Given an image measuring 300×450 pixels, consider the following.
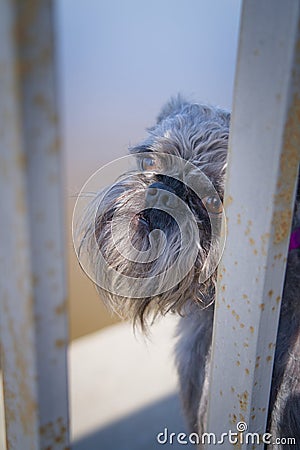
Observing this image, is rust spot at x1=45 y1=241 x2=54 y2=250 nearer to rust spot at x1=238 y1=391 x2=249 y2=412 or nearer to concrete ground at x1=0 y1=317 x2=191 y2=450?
rust spot at x1=238 y1=391 x2=249 y2=412

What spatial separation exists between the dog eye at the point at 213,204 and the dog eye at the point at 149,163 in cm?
20

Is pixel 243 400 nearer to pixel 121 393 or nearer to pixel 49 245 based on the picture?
pixel 49 245

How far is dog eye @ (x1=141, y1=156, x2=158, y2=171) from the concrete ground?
0.73 m

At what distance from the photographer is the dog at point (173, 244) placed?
1.01m

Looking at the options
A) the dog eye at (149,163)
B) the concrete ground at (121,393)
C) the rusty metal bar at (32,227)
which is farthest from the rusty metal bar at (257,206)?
the concrete ground at (121,393)

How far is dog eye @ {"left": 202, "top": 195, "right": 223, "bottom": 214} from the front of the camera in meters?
1.02

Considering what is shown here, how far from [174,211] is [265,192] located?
1.50 feet

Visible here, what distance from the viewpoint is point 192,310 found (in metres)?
Answer: 1.12

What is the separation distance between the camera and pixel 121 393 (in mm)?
1967

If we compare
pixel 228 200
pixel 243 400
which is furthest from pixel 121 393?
pixel 228 200

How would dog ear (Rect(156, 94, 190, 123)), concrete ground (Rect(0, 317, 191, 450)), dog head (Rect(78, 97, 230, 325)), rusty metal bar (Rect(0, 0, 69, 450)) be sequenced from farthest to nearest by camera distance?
concrete ground (Rect(0, 317, 191, 450)) < dog ear (Rect(156, 94, 190, 123)) < dog head (Rect(78, 97, 230, 325)) < rusty metal bar (Rect(0, 0, 69, 450))

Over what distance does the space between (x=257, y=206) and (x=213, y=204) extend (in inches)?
17.2

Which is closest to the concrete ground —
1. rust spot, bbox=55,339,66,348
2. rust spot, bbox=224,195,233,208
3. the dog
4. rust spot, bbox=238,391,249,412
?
the dog

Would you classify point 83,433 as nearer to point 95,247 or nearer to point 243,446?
point 95,247
